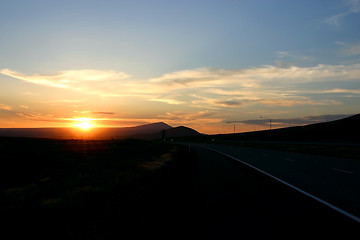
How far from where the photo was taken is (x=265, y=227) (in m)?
5.92

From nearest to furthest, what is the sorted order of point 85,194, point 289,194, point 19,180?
1. point 289,194
2. point 85,194
3. point 19,180

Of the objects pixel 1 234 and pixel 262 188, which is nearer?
pixel 1 234

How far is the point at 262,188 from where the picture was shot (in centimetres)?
1088

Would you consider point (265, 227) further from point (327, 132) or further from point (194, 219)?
point (327, 132)

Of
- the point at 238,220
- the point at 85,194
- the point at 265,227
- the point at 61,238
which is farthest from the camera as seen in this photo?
the point at 85,194

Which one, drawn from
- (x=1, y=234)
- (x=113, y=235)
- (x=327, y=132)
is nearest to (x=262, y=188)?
(x=113, y=235)

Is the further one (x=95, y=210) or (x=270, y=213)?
(x=95, y=210)

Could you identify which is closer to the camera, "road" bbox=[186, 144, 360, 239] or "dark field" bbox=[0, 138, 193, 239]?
"road" bbox=[186, 144, 360, 239]

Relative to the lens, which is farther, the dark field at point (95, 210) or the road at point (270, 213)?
the dark field at point (95, 210)

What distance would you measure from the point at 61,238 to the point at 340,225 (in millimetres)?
5097

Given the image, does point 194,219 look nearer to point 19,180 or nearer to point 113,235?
point 113,235

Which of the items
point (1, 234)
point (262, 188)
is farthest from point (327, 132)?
point (1, 234)

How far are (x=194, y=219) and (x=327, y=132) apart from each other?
123951mm

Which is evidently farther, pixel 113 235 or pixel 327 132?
pixel 327 132
